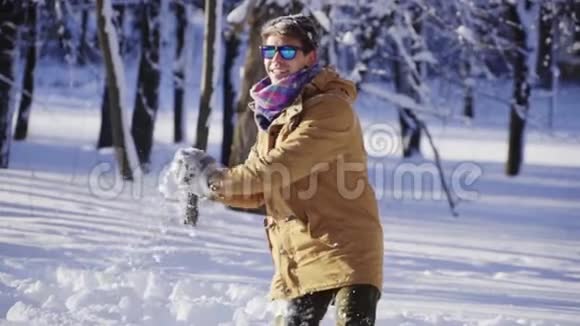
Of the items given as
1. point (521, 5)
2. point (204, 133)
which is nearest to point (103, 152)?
point (521, 5)

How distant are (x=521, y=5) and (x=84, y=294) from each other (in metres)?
13.5

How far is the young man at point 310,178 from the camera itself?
3605 millimetres

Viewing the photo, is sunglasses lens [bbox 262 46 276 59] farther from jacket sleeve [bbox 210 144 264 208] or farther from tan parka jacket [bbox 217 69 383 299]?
jacket sleeve [bbox 210 144 264 208]

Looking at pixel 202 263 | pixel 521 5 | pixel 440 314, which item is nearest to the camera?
pixel 440 314

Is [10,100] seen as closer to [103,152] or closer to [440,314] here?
[103,152]

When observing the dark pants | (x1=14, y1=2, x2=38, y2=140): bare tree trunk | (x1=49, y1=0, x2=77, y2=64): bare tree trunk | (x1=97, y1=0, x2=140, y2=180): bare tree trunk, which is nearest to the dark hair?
the dark pants

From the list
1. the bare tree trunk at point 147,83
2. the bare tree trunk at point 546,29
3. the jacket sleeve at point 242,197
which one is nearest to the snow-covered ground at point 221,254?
the jacket sleeve at point 242,197

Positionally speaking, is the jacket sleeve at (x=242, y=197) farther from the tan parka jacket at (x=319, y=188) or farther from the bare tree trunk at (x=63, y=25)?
the bare tree trunk at (x=63, y=25)

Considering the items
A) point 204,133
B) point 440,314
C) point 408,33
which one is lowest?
point 440,314

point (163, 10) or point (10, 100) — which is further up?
point (163, 10)

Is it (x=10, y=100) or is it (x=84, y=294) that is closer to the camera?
(x=84, y=294)

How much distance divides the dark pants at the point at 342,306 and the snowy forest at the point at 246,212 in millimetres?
88

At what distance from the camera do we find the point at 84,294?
20.6ft

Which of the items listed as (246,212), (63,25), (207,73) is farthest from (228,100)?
(207,73)
